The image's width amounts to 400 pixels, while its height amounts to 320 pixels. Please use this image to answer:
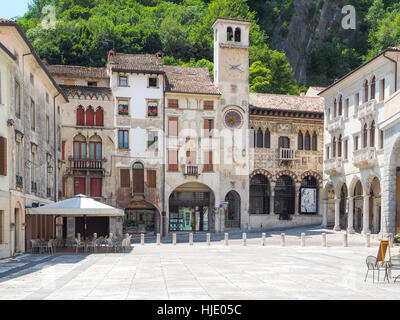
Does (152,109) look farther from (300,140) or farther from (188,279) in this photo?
(188,279)

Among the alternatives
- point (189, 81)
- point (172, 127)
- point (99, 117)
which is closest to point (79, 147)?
point (99, 117)

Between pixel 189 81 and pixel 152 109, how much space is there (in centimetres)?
483

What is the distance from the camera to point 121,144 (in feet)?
154

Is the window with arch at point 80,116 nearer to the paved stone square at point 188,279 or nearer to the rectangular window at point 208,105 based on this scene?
the rectangular window at point 208,105

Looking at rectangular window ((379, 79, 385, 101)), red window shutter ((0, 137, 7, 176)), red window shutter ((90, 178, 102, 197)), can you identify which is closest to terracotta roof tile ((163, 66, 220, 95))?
red window shutter ((90, 178, 102, 197))

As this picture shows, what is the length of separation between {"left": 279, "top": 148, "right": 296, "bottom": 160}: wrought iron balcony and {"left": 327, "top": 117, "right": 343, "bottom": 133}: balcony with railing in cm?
469

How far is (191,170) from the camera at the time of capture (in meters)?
47.7

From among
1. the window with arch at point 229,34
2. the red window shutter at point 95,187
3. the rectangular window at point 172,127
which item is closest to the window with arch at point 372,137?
the rectangular window at point 172,127

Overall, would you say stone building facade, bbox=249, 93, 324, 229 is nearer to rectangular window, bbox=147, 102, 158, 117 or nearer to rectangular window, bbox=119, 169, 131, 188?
rectangular window, bbox=147, 102, 158, 117

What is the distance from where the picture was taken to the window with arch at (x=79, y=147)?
4569cm

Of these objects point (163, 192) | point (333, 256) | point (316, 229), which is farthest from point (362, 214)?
point (333, 256)

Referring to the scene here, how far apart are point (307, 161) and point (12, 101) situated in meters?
32.4

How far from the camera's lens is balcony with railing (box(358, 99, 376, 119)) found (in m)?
38.6

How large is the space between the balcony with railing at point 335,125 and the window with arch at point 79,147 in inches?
827
